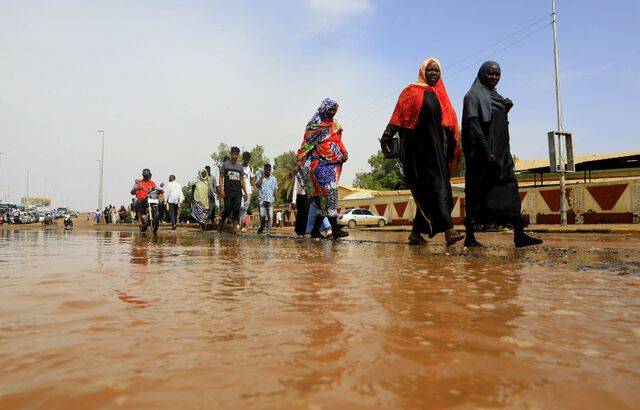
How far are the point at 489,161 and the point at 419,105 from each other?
854 mm

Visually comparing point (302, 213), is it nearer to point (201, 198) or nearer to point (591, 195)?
point (201, 198)

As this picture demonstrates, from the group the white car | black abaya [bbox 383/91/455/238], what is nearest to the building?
the white car

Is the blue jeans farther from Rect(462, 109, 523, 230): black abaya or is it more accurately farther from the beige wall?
the beige wall

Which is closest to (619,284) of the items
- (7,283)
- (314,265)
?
(314,265)

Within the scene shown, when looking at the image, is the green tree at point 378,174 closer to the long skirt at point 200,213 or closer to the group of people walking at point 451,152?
the long skirt at point 200,213

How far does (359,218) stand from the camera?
2762cm

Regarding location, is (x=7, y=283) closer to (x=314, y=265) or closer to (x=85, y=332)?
(x=85, y=332)

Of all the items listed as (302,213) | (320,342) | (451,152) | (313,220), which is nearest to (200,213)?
(302,213)

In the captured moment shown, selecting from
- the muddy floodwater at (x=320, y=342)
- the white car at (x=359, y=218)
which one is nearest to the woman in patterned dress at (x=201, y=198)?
the muddy floodwater at (x=320, y=342)

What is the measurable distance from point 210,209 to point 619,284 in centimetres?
1242

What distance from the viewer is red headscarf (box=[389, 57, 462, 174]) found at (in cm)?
479

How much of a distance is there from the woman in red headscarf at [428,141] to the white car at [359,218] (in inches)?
858

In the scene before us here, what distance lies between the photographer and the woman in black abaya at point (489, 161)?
4.50 m

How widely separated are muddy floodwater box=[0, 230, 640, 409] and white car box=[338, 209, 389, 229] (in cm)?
2506
